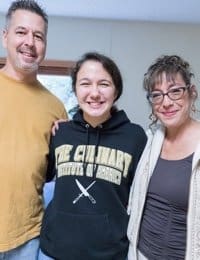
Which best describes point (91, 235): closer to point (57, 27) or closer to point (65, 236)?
point (65, 236)

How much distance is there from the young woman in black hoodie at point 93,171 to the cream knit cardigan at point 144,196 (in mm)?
34

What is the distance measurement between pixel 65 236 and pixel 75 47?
9.24 feet

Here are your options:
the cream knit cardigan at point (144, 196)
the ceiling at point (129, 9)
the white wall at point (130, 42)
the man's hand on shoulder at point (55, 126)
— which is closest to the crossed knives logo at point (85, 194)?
the cream knit cardigan at point (144, 196)

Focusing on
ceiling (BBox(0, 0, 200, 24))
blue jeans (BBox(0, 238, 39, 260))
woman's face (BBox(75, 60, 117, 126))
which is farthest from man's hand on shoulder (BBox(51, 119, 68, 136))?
ceiling (BBox(0, 0, 200, 24))

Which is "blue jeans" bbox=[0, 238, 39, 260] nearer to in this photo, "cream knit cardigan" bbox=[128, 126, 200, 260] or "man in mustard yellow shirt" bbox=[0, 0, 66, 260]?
"man in mustard yellow shirt" bbox=[0, 0, 66, 260]

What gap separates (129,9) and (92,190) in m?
2.57

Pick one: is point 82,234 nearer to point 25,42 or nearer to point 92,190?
point 92,190

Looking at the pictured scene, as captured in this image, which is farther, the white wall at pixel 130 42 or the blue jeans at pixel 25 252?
the white wall at pixel 130 42

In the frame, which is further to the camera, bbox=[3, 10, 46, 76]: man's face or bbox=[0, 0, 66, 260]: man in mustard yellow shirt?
bbox=[3, 10, 46, 76]: man's face

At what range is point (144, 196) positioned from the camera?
4.05 feet

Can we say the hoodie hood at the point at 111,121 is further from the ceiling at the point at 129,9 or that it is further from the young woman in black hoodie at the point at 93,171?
the ceiling at the point at 129,9

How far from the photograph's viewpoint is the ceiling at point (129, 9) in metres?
3.24

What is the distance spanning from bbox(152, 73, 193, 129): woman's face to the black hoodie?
158mm

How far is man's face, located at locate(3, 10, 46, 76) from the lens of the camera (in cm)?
141
